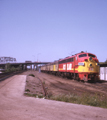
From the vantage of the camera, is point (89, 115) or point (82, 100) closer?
point (89, 115)

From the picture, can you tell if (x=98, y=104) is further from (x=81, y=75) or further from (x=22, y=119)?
(x=81, y=75)

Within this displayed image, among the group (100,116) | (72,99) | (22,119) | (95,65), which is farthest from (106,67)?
(22,119)

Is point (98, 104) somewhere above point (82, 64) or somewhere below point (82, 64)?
below

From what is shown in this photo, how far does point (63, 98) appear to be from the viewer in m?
8.40

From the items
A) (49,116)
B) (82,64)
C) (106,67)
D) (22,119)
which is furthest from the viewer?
(106,67)

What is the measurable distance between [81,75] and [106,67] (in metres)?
6.52

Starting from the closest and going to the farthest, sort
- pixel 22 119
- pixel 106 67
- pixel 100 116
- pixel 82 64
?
pixel 22 119 < pixel 100 116 < pixel 82 64 < pixel 106 67

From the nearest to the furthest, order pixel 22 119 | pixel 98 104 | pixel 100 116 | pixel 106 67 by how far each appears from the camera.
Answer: pixel 22 119 → pixel 100 116 → pixel 98 104 → pixel 106 67

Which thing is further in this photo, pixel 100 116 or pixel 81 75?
pixel 81 75

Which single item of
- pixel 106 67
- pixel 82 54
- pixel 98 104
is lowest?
pixel 98 104

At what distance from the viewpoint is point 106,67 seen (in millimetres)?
23484

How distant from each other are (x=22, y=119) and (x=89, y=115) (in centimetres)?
228

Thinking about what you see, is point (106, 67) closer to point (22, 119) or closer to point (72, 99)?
point (72, 99)

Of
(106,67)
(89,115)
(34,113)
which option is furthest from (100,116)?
(106,67)
